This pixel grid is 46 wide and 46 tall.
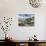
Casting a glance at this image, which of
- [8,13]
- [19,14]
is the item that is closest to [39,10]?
[19,14]

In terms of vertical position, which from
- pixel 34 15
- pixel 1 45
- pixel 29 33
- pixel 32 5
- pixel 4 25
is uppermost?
pixel 32 5

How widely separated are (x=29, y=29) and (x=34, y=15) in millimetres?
634

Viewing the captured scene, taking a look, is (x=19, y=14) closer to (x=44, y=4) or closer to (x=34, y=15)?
(x=34, y=15)

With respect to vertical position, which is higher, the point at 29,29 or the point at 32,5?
the point at 32,5

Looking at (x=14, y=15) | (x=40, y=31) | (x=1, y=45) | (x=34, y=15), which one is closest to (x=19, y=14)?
(x=14, y=15)

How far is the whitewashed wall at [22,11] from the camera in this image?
5449mm

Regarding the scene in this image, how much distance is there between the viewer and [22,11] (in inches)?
217

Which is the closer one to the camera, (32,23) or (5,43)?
(5,43)

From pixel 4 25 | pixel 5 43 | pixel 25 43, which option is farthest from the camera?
pixel 4 25

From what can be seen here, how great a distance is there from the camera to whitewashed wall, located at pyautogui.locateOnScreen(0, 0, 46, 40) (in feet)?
17.9

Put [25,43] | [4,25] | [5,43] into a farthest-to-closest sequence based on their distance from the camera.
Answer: [4,25] < [5,43] < [25,43]

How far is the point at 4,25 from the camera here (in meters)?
5.42

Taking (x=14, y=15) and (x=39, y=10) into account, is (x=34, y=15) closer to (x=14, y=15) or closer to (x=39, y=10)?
(x=39, y=10)

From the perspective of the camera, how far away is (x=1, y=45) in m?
4.96
